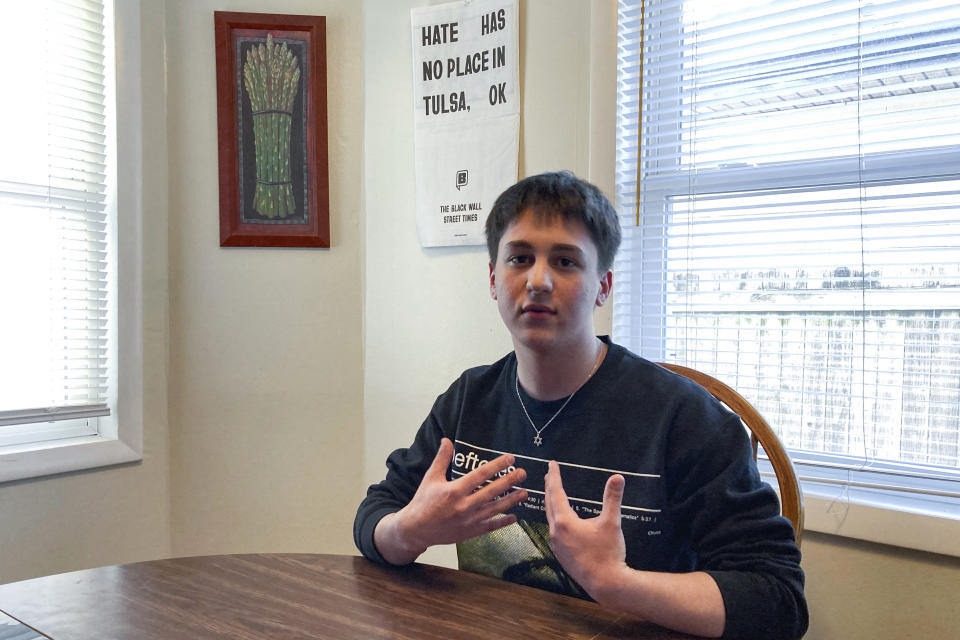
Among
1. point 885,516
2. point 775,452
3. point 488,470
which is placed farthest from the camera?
point 885,516

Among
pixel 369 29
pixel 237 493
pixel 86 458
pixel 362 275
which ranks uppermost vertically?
pixel 369 29

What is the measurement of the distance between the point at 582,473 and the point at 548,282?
0.31 metres

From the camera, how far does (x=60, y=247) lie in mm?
2121

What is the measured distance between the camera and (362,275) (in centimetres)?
250

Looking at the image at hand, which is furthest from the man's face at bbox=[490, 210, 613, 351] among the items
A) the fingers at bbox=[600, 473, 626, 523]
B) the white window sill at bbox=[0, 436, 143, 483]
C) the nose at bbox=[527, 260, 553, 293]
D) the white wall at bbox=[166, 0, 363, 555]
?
the white window sill at bbox=[0, 436, 143, 483]

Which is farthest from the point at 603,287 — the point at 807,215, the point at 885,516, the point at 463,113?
the point at 463,113

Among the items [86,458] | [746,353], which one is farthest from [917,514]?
[86,458]

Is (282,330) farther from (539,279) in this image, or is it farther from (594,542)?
(594,542)

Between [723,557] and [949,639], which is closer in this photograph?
[723,557]

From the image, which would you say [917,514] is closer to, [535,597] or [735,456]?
[735,456]

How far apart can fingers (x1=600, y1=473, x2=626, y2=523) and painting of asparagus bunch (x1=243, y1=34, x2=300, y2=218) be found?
187 cm

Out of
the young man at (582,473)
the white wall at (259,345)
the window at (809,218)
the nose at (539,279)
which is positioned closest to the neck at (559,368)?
the young man at (582,473)

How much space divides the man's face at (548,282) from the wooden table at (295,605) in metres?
0.40

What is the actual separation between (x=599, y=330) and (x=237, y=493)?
1.37 m
